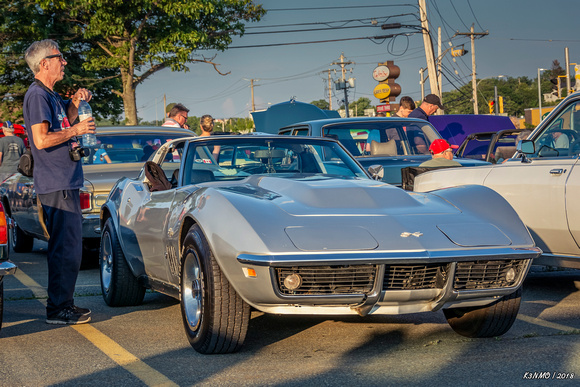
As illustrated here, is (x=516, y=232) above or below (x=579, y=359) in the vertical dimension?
above

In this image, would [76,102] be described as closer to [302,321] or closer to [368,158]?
[302,321]

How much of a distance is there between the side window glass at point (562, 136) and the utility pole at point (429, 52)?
63.0 ft

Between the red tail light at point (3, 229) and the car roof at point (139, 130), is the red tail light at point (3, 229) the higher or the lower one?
the lower one

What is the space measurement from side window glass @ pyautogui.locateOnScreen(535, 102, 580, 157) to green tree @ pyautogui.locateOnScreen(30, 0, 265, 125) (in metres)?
22.3

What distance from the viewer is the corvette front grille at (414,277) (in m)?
4.35

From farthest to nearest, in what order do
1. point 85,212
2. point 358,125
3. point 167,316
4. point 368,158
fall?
1. point 358,125
2. point 368,158
3. point 85,212
4. point 167,316

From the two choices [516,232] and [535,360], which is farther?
[516,232]

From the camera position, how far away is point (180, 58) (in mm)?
28609

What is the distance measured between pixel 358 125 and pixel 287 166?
4807 mm

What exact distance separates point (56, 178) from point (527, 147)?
3.80 metres

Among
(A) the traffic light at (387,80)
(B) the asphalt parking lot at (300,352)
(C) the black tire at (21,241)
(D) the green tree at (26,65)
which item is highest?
(D) the green tree at (26,65)

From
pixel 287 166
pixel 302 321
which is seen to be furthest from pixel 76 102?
pixel 302 321

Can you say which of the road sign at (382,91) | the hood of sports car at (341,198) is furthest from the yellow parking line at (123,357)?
the road sign at (382,91)

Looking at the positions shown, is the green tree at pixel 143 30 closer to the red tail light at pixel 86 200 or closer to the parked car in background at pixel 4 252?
the red tail light at pixel 86 200
